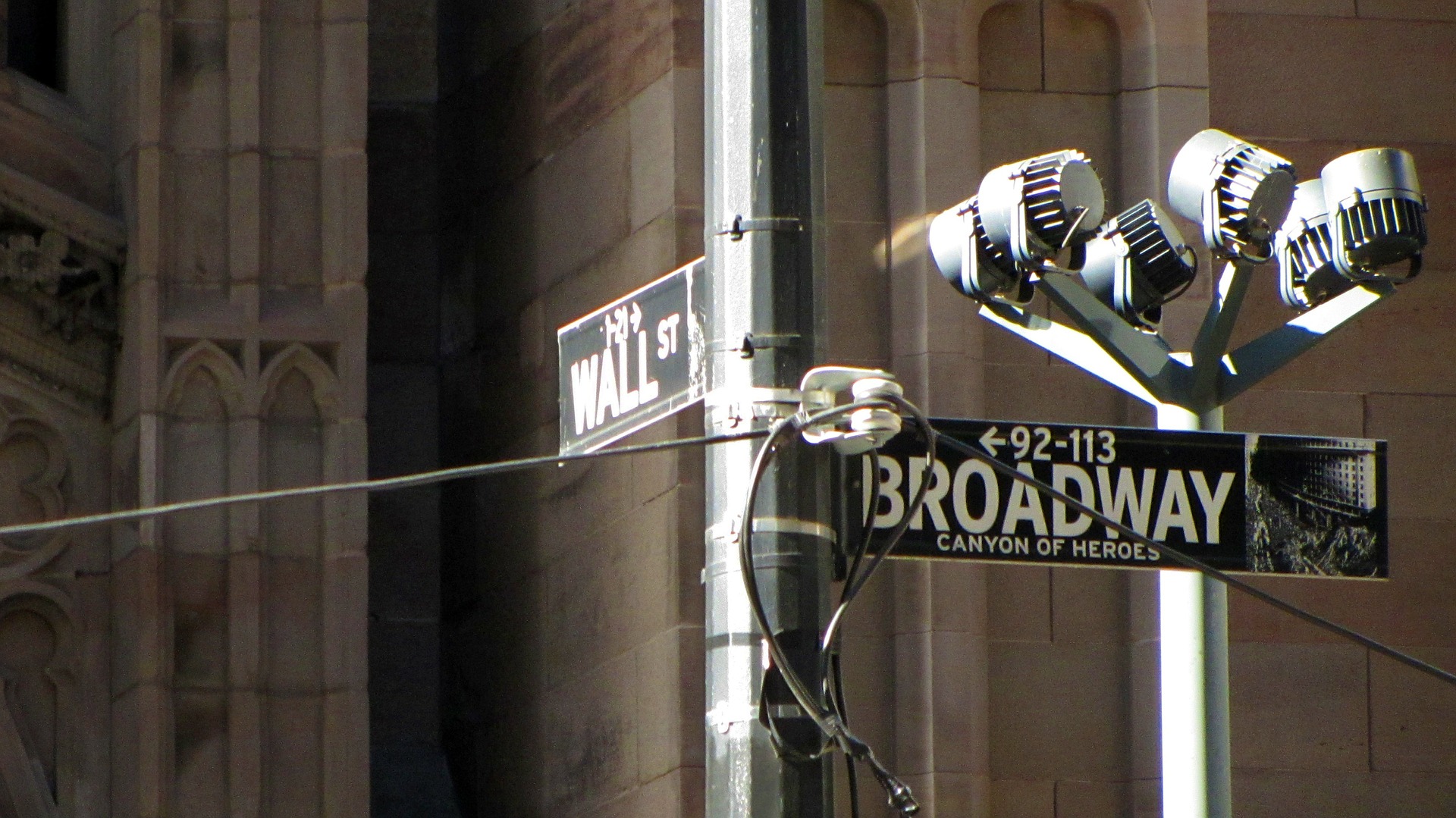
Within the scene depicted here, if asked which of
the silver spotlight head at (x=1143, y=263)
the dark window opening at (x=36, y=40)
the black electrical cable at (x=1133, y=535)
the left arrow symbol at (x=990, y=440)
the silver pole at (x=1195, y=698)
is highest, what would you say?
the dark window opening at (x=36, y=40)

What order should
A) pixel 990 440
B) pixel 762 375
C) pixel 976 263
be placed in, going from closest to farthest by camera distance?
pixel 762 375 → pixel 990 440 → pixel 976 263

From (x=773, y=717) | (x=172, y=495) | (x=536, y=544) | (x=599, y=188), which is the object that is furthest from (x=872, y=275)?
(x=773, y=717)

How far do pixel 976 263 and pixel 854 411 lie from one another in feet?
4.94

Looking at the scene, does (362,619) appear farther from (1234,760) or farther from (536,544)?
(1234,760)

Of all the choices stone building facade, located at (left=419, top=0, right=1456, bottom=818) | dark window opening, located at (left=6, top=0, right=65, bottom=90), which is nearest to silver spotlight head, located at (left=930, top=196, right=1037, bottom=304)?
stone building facade, located at (left=419, top=0, right=1456, bottom=818)

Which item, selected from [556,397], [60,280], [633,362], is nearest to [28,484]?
[60,280]

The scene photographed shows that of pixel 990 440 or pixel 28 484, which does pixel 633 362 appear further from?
pixel 28 484

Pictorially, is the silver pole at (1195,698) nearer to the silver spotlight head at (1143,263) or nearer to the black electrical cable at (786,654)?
the silver spotlight head at (1143,263)

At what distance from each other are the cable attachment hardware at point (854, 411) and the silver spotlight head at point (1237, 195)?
1.55 meters

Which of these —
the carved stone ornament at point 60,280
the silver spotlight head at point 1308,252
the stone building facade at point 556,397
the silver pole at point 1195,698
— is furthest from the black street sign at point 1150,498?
the carved stone ornament at point 60,280

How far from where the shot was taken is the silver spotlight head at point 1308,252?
22.4ft

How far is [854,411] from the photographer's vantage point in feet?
18.4

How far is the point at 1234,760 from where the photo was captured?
9.99 metres

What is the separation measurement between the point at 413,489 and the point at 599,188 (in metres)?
2.26
